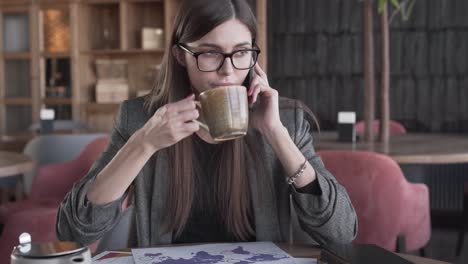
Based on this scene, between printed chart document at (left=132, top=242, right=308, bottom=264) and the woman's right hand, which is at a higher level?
the woman's right hand

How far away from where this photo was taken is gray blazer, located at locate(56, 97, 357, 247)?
4.11 feet

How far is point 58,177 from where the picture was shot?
3.14 meters

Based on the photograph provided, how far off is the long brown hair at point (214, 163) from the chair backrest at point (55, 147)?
2310 millimetres

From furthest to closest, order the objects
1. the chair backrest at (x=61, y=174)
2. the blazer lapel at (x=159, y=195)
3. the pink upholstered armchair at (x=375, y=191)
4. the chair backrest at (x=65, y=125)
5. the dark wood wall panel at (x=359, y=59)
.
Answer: the chair backrest at (x=65, y=125)
the dark wood wall panel at (x=359, y=59)
the chair backrest at (x=61, y=174)
the pink upholstered armchair at (x=375, y=191)
the blazer lapel at (x=159, y=195)

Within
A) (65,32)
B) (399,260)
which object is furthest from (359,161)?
(65,32)

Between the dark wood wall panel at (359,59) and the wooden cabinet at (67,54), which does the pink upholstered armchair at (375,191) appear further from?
the wooden cabinet at (67,54)

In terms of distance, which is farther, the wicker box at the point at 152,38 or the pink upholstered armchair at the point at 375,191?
the wicker box at the point at 152,38

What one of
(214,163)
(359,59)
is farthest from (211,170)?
(359,59)

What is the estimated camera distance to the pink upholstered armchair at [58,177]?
3.02 meters

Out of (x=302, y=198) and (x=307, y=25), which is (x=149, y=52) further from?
(x=302, y=198)

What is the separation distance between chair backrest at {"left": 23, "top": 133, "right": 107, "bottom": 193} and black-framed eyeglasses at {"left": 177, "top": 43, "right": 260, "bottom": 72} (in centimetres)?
249

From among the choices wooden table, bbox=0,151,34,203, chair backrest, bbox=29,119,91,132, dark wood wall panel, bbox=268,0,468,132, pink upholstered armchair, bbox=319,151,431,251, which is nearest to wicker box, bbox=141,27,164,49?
chair backrest, bbox=29,119,91,132

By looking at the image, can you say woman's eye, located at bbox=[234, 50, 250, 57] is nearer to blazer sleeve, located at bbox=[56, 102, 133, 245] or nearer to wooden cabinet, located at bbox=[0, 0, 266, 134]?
blazer sleeve, located at bbox=[56, 102, 133, 245]

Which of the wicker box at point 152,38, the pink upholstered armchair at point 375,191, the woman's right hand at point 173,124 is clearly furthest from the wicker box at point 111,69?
the woman's right hand at point 173,124
